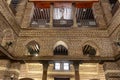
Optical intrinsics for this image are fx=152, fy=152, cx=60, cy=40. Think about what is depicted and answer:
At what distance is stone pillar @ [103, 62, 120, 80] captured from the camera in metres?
10.0

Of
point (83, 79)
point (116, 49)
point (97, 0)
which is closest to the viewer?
point (116, 49)

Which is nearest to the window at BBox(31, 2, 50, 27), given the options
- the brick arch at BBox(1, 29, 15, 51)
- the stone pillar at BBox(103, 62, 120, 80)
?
the brick arch at BBox(1, 29, 15, 51)

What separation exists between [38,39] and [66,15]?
6.61 meters

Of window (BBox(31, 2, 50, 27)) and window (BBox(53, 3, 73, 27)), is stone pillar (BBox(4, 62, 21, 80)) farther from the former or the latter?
window (BBox(31, 2, 50, 27))

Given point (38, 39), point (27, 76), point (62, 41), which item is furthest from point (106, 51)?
point (27, 76)

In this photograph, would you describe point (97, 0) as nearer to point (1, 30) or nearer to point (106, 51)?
point (106, 51)

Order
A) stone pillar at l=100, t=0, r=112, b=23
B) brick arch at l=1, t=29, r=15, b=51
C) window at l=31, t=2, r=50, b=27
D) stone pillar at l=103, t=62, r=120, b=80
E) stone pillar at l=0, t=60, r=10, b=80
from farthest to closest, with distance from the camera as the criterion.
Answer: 1. window at l=31, t=2, r=50, b=27
2. stone pillar at l=100, t=0, r=112, b=23
3. stone pillar at l=103, t=62, r=120, b=80
4. brick arch at l=1, t=29, r=15, b=51
5. stone pillar at l=0, t=60, r=10, b=80

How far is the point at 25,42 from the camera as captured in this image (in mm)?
11484

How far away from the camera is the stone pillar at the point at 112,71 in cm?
1003

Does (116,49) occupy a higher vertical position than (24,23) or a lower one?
lower

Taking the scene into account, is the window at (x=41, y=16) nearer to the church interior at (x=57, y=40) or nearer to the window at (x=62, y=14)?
the window at (x=62, y=14)

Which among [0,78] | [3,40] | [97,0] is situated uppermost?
[97,0]

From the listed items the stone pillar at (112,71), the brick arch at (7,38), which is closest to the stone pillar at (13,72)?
the brick arch at (7,38)

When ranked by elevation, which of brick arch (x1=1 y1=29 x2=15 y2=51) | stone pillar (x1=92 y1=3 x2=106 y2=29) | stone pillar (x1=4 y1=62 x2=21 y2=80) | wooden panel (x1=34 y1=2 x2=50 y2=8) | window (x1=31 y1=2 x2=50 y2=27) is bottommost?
stone pillar (x1=4 y1=62 x2=21 y2=80)
